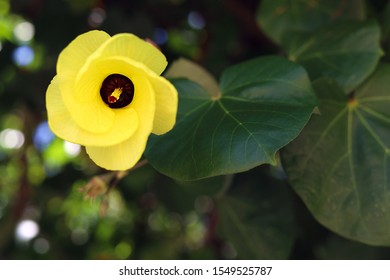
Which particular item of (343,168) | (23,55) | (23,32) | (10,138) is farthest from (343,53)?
(10,138)

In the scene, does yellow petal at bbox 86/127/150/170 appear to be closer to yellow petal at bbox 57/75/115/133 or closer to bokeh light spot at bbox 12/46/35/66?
yellow petal at bbox 57/75/115/133

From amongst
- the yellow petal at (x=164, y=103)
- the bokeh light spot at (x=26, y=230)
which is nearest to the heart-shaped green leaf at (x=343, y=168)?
the yellow petal at (x=164, y=103)

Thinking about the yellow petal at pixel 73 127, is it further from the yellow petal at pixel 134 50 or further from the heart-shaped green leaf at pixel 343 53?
the heart-shaped green leaf at pixel 343 53

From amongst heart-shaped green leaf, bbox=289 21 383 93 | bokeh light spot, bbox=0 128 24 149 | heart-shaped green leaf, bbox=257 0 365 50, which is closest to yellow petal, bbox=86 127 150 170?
heart-shaped green leaf, bbox=289 21 383 93

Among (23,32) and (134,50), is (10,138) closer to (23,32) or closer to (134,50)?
(23,32)

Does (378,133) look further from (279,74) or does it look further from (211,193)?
(211,193)

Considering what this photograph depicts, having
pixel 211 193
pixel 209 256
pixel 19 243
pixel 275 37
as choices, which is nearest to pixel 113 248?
pixel 19 243
